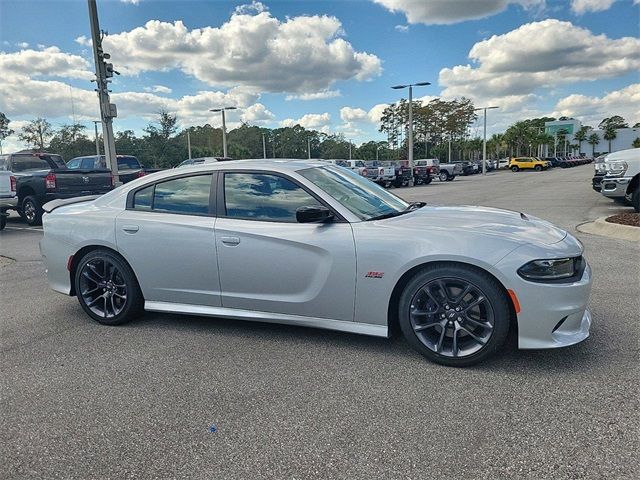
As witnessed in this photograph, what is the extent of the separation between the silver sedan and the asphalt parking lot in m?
0.25

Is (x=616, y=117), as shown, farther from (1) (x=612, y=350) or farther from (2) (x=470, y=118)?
(1) (x=612, y=350)

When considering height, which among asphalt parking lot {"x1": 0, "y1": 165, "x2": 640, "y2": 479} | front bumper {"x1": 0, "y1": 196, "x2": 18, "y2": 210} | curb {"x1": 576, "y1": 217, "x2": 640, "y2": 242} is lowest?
asphalt parking lot {"x1": 0, "y1": 165, "x2": 640, "y2": 479}

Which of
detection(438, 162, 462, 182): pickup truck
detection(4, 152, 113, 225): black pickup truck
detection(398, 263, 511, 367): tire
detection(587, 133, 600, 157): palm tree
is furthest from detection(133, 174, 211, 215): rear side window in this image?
detection(587, 133, 600, 157): palm tree

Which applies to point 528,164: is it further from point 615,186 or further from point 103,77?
point 103,77

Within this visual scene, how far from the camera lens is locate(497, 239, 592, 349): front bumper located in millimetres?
3059

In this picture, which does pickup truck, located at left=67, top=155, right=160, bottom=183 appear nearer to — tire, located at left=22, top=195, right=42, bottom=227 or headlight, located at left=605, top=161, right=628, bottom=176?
tire, located at left=22, top=195, right=42, bottom=227

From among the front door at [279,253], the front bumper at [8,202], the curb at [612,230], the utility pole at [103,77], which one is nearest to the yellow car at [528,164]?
the curb at [612,230]

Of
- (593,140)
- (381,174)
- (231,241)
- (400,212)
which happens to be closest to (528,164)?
(381,174)

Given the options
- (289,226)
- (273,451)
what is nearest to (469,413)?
(273,451)

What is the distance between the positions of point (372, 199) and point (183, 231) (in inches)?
64.9

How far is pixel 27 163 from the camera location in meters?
14.3

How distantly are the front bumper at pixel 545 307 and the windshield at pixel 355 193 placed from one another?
1.13m

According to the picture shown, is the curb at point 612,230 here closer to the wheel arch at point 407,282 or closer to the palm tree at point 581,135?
the wheel arch at point 407,282

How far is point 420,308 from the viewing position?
337 centimetres
